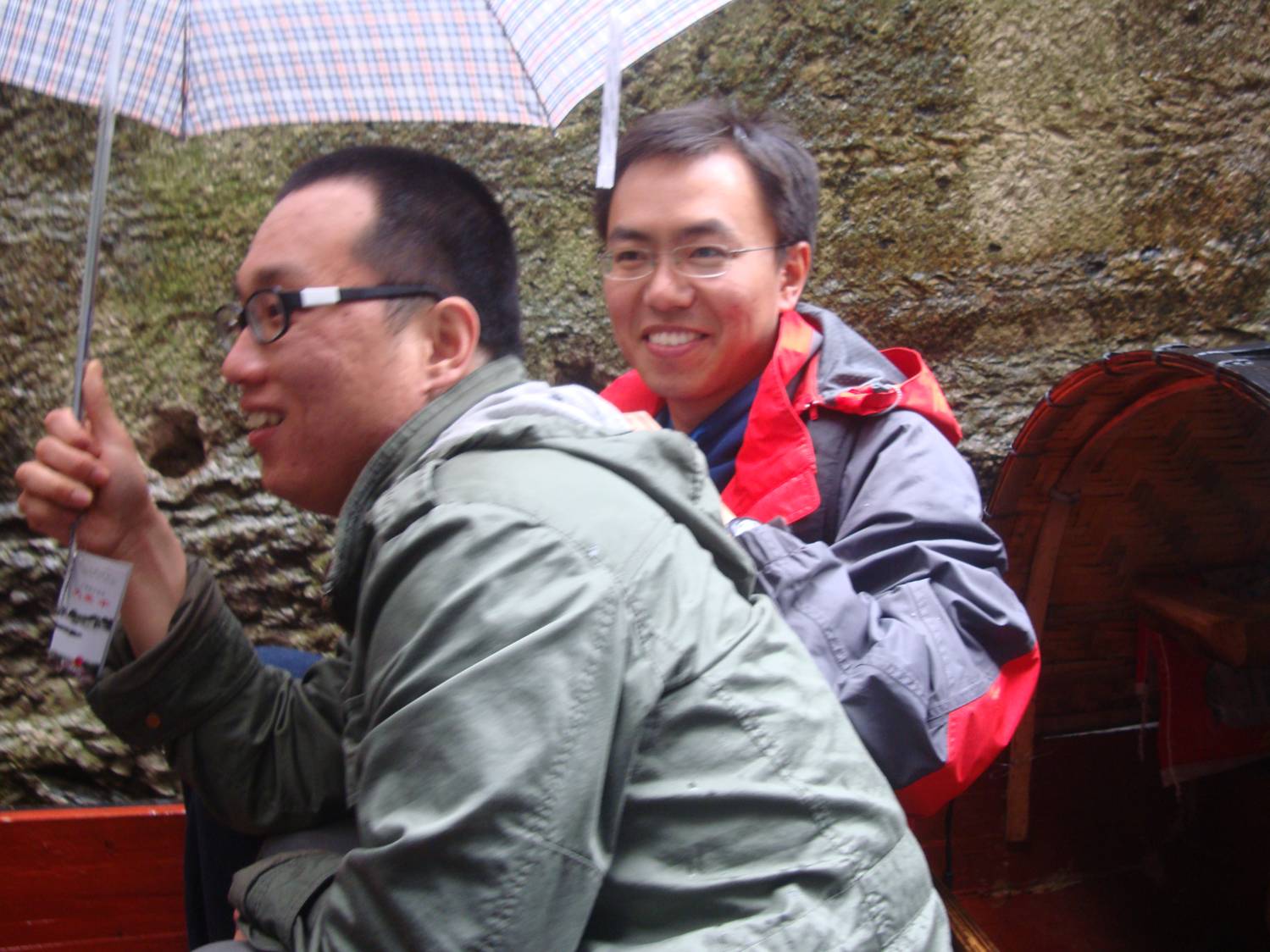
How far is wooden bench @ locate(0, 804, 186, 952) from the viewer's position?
2.41 meters

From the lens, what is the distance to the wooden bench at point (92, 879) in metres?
2.41

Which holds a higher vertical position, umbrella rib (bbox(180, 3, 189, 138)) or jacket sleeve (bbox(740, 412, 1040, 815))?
umbrella rib (bbox(180, 3, 189, 138))

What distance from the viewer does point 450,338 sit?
5.04 feet

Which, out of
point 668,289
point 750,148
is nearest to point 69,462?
point 668,289

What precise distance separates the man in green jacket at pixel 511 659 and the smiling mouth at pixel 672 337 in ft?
2.35

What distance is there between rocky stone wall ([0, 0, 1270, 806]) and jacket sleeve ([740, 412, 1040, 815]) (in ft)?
4.84

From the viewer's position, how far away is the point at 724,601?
1.16 meters

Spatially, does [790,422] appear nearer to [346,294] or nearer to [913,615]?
[913,615]

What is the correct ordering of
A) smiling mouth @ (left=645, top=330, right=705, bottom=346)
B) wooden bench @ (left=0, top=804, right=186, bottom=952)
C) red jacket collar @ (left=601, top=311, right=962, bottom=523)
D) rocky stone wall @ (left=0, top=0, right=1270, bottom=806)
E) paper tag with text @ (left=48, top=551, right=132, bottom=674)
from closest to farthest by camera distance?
paper tag with text @ (left=48, top=551, right=132, bottom=674), red jacket collar @ (left=601, top=311, right=962, bottom=523), smiling mouth @ (left=645, top=330, right=705, bottom=346), wooden bench @ (left=0, top=804, right=186, bottom=952), rocky stone wall @ (left=0, top=0, right=1270, bottom=806)

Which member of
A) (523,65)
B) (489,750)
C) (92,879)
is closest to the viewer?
(489,750)

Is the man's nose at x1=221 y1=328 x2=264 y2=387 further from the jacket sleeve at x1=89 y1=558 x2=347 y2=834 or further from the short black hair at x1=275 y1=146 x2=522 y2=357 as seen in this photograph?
the jacket sleeve at x1=89 y1=558 x2=347 y2=834

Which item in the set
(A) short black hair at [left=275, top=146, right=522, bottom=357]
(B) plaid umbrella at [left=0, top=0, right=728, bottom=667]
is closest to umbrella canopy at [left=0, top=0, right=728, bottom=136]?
(B) plaid umbrella at [left=0, top=0, right=728, bottom=667]

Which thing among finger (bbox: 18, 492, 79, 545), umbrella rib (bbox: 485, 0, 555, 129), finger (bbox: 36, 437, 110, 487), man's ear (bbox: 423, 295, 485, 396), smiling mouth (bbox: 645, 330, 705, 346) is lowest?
finger (bbox: 18, 492, 79, 545)

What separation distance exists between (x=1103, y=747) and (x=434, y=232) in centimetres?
273
